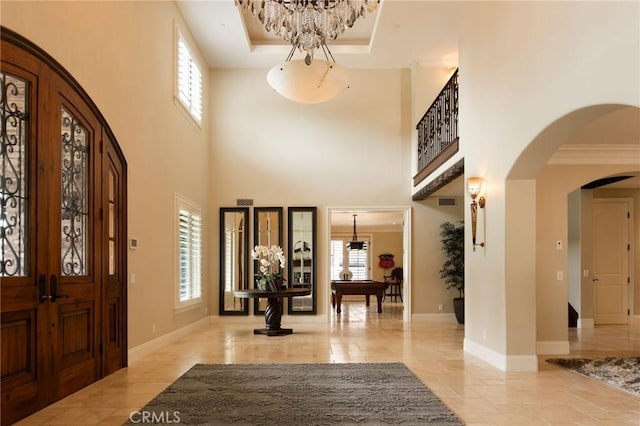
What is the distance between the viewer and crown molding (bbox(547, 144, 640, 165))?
7.32 m

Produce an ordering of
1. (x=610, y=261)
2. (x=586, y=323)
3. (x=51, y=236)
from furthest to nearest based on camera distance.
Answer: (x=610, y=261) < (x=586, y=323) < (x=51, y=236)

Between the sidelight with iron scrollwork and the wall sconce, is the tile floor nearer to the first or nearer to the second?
the sidelight with iron scrollwork

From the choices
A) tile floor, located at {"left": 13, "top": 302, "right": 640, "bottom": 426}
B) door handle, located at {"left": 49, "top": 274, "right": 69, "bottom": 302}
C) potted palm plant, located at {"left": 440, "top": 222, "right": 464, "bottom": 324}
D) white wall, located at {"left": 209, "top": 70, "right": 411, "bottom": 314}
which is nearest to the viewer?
tile floor, located at {"left": 13, "top": 302, "right": 640, "bottom": 426}

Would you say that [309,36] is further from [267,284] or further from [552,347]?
[552,347]

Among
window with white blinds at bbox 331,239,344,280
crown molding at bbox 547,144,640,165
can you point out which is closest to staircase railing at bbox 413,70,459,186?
crown molding at bbox 547,144,640,165

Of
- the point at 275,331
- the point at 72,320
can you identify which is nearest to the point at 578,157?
the point at 275,331

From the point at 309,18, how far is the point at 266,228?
17.7 ft

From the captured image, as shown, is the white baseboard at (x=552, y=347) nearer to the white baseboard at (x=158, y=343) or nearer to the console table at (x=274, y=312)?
the console table at (x=274, y=312)

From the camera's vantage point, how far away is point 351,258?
20297 millimetres

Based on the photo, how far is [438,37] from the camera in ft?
32.0

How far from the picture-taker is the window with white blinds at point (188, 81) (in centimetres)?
880

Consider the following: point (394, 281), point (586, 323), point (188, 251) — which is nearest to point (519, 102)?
point (188, 251)

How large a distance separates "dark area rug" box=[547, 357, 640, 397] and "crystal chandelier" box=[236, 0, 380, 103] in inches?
171

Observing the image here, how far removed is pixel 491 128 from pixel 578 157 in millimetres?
1815
